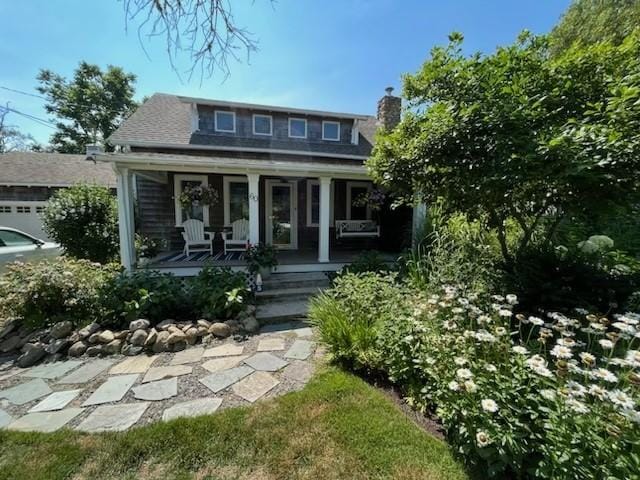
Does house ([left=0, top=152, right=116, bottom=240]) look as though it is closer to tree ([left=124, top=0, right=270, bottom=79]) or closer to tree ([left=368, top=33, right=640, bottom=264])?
tree ([left=124, top=0, right=270, bottom=79])

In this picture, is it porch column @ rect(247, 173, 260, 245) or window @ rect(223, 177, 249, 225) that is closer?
porch column @ rect(247, 173, 260, 245)

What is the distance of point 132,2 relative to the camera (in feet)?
7.57

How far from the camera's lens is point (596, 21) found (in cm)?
845

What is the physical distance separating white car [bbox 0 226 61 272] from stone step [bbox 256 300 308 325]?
5.47 meters

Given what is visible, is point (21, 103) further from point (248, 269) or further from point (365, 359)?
point (365, 359)

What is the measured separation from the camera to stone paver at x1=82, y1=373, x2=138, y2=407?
269cm

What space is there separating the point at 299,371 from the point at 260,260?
279 cm

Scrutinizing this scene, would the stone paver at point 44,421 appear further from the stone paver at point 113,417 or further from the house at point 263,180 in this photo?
the house at point 263,180

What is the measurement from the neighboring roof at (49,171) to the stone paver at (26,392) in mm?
10645

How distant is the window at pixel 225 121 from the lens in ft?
29.3

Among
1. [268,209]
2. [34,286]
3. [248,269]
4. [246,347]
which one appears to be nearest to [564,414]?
[246,347]

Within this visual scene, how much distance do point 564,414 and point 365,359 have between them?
1628mm

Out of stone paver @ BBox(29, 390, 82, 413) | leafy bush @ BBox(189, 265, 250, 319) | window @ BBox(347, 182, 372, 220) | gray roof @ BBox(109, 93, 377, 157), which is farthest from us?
window @ BBox(347, 182, 372, 220)

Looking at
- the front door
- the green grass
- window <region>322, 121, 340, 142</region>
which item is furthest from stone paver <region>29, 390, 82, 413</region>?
window <region>322, 121, 340, 142</region>
